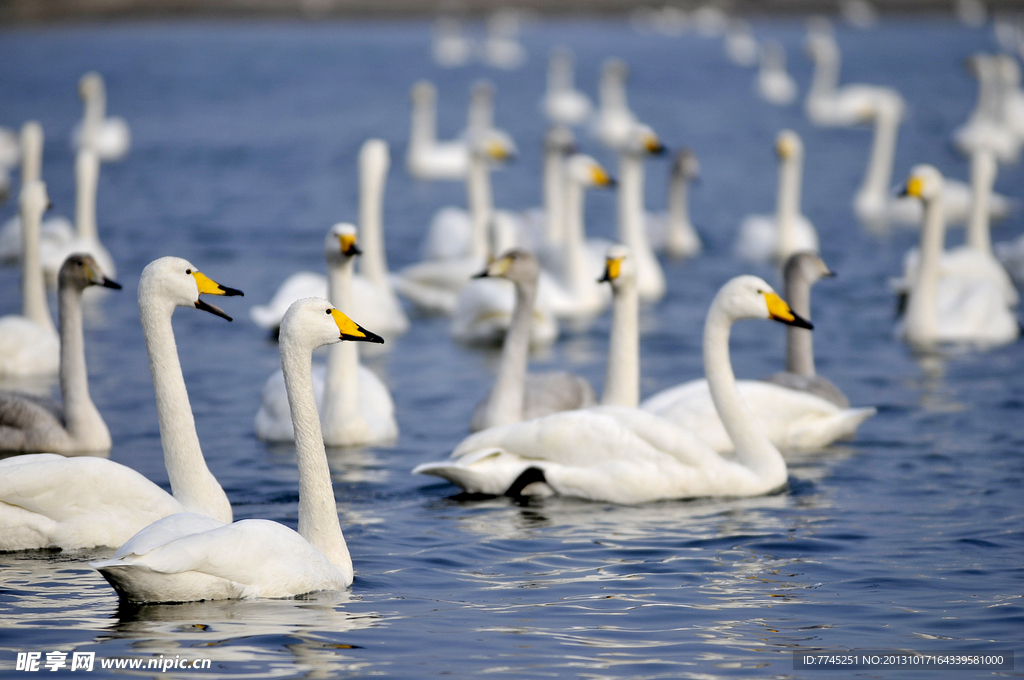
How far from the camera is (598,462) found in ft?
26.0

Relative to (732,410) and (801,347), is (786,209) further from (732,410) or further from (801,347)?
(732,410)

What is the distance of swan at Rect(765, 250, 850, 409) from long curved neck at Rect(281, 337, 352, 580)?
420cm

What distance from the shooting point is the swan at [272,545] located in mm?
5613

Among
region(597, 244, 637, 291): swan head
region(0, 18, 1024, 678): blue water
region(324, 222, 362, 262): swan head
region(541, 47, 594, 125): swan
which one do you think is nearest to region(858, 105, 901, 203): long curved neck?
region(0, 18, 1024, 678): blue water

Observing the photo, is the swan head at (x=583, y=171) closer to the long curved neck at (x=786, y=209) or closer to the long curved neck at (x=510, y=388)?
the long curved neck at (x=786, y=209)

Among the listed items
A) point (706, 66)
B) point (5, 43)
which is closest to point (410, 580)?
point (706, 66)

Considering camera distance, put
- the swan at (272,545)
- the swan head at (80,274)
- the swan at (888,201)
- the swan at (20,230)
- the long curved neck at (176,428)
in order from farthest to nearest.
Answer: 1. the swan at (888,201)
2. the swan at (20,230)
3. the swan head at (80,274)
4. the long curved neck at (176,428)
5. the swan at (272,545)

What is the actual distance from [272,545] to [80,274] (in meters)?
3.69

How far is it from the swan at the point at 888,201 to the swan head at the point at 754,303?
12.6 meters

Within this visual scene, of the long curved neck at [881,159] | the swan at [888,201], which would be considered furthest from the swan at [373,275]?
the long curved neck at [881,159]

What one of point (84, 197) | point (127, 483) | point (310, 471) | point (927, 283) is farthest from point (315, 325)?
point (84, 197)

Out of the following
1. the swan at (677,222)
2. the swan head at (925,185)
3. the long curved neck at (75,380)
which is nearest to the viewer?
the long curved neck at (75,380)

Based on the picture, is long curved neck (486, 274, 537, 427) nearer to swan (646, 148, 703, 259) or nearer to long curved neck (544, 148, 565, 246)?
long curved neck (544, 148, 565, 246)

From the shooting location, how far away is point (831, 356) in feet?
41.7
